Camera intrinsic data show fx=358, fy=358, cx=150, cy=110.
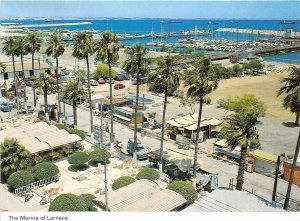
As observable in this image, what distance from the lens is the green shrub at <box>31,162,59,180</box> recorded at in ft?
84.5

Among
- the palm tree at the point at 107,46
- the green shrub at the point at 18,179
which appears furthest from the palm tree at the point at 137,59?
the green shrub at the point at 18,179

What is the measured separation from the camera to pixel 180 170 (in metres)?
27.4

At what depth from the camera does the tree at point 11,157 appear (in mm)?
25359

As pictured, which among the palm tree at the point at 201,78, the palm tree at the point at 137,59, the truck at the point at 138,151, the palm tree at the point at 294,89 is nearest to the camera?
the palm tree at the point at 294,89

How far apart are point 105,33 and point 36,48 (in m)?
15.8

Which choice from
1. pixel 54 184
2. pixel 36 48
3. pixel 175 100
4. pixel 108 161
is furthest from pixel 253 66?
pixel 54 184

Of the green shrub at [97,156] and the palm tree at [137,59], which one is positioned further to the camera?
the green shrub at [97,156]

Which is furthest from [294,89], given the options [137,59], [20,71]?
[20,71]

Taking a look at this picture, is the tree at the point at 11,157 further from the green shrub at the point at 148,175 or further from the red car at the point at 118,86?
the red car at the point at 118,86

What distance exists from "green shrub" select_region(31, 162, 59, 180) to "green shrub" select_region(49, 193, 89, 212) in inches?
255

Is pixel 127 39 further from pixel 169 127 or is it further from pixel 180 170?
pixel 180 170

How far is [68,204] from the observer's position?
19.6 m

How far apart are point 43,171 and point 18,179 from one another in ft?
6.54

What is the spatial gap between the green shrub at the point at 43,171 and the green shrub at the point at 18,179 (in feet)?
3.22
